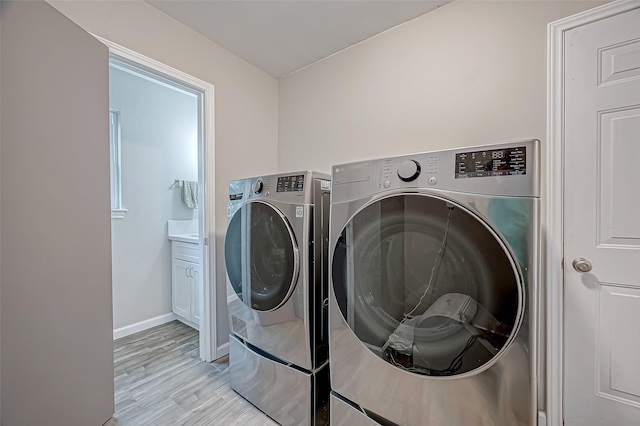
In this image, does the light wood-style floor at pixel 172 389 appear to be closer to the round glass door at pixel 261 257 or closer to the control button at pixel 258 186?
the round glass door at pixel 261 257

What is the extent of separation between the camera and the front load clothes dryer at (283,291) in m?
1.32

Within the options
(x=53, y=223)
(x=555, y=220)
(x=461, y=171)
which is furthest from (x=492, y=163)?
(x=53, y=223)

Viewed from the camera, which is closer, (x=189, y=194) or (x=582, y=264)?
(x=582, y=264)

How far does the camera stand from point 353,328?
3.66 feet

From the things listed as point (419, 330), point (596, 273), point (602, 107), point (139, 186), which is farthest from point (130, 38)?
point (596, 273)

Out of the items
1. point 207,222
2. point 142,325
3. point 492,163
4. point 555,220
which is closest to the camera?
point 492,163

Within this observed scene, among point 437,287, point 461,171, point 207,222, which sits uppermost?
point 461,171

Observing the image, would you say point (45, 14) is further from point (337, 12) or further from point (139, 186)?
point (139, 186)

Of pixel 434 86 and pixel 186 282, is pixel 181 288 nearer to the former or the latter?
pixel 186 282

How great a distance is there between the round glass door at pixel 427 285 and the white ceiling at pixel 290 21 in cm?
140

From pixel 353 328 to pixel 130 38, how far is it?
6.68 ft

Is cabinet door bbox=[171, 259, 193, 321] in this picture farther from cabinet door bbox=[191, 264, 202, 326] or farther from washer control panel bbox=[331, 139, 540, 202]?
washer control panel bbox=[331, 139, 540, 202]

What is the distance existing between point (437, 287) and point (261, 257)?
3.03 ft

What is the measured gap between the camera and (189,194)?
2941mm
